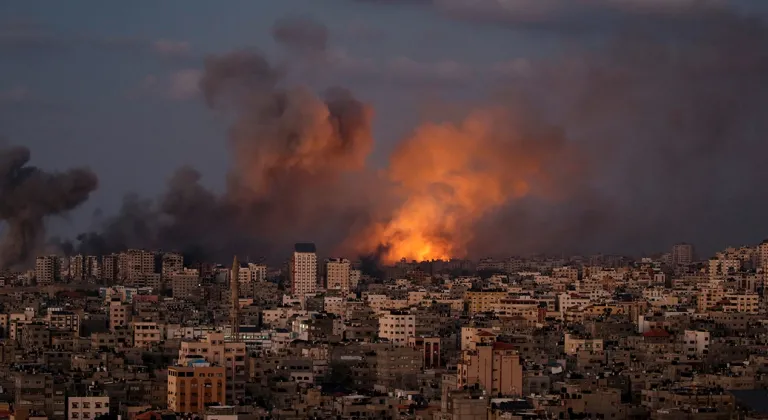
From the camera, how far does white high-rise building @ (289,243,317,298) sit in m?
82.4

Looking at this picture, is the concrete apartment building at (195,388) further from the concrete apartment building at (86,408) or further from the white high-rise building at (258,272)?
the white high-rise building at (258,272)

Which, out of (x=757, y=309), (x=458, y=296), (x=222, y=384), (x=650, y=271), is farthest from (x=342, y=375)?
(x=650, y=271)

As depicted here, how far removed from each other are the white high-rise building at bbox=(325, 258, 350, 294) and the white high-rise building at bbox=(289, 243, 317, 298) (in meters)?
0.80

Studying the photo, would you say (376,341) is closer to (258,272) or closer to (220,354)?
(220,354)

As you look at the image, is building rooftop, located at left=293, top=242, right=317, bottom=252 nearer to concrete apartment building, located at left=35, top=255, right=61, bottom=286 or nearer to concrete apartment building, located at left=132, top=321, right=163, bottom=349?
concrete apartment building, located at left=35, top=255, right=61, bottom=286

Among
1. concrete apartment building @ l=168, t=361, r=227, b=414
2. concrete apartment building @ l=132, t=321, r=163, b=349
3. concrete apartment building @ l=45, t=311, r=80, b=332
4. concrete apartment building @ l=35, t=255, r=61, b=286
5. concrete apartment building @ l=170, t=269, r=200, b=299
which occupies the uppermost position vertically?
concrete apartment building @ l=35, t=255, r=61, b=286

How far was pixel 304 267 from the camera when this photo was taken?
83.4 m

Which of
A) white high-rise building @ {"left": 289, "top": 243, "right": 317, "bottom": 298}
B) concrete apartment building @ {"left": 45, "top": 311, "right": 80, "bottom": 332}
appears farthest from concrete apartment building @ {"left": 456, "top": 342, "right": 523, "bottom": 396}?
white high-rise building @ {"left": 289, "top": 243, "right": 317, "bottom": 298}

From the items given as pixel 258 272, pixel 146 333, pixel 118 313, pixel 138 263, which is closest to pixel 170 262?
pixel 138 263

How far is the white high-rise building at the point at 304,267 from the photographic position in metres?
82.4

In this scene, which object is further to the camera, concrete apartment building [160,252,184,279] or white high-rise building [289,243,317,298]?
concrete apartment building [160,252,184,279]

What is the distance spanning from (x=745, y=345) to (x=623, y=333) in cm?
631

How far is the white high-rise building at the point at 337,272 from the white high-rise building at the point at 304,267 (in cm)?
80

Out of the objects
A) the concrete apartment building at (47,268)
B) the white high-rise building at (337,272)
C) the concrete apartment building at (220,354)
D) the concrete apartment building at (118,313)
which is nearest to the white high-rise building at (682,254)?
the white high-rise building at (337,272)
